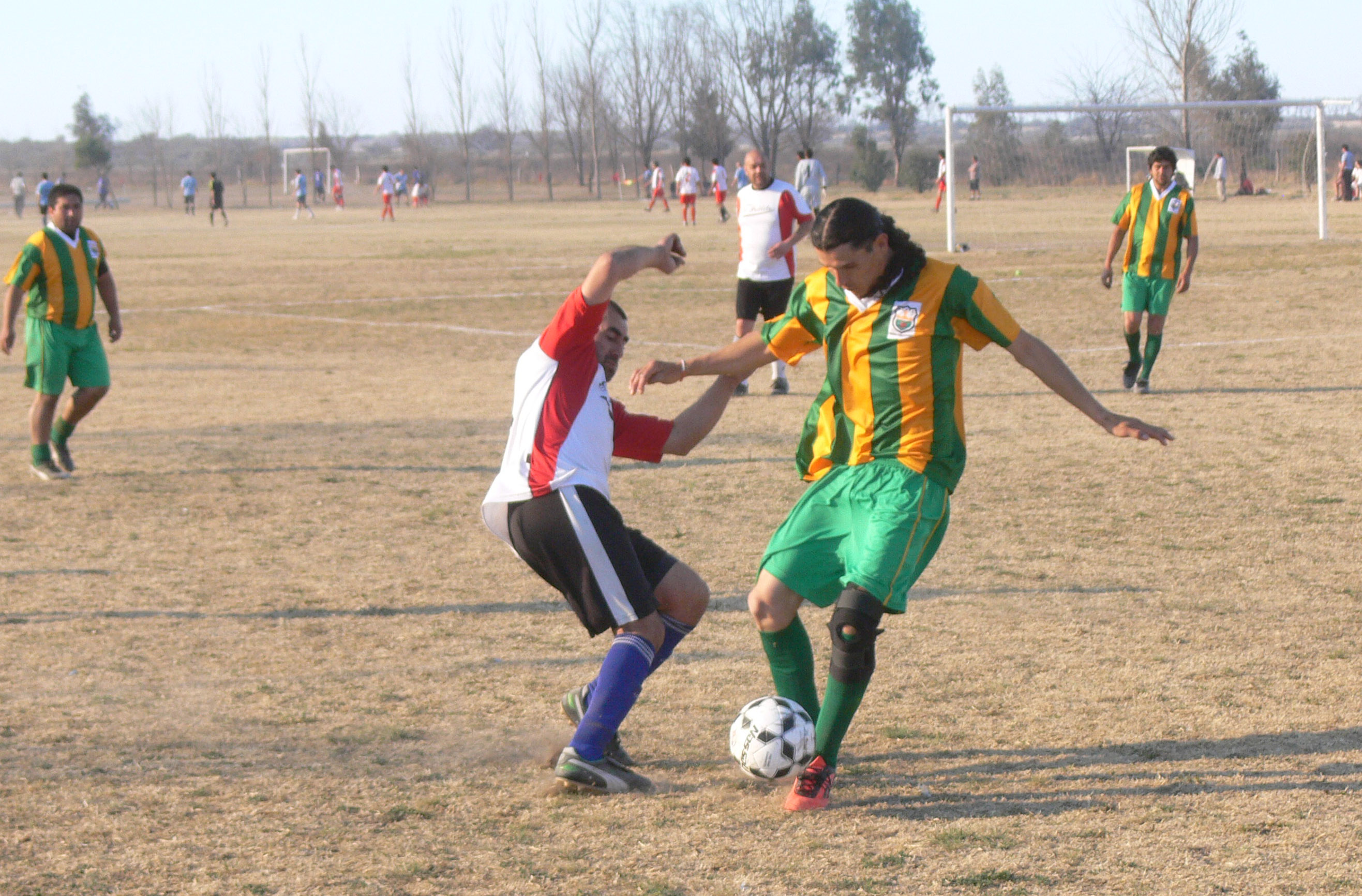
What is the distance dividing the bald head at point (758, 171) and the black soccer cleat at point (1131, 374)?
3.31 m

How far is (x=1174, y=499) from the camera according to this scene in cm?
793

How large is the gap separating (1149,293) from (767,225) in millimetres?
3109

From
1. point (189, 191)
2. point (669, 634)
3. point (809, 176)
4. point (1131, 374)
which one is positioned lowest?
point (669, 634)

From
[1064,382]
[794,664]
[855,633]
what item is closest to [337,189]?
[794,664]

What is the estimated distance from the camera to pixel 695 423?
15.3 ft

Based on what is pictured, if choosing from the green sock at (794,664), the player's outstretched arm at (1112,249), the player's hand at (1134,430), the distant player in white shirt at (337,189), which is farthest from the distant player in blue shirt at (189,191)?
the player's hand at (1134,430)

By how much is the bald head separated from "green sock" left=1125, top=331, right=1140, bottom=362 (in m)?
3.16

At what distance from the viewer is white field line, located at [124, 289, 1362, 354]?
13984 millimetres

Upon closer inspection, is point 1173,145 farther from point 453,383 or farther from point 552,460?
point 552,460

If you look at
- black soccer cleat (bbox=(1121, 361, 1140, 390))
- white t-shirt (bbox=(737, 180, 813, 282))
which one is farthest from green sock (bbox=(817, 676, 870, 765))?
black soccer cleat (bbox=(1121, 361, 1140, 390))

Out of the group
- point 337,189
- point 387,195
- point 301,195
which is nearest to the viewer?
point 387,195

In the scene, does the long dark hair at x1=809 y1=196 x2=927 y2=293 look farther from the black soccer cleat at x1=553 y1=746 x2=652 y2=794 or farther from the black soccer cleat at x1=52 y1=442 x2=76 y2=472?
the black soccer cleat at x1=52 y1=442 x2=76 y2=472

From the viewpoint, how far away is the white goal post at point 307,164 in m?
72.8

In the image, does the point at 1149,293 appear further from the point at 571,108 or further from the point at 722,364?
the point at 571,108
